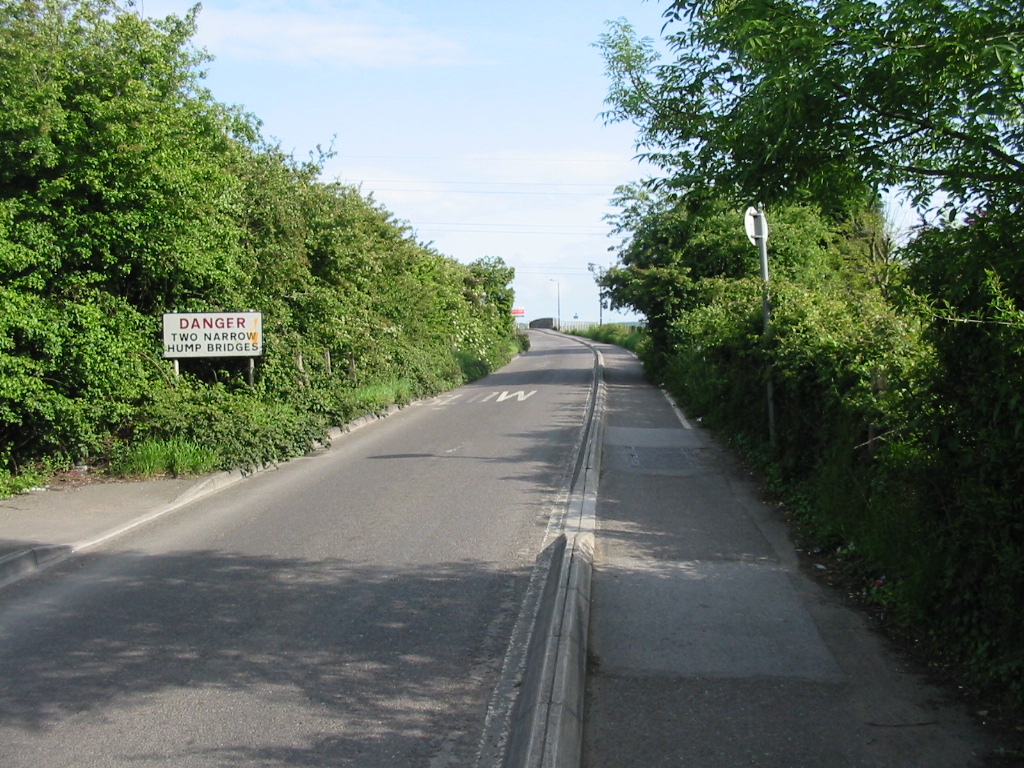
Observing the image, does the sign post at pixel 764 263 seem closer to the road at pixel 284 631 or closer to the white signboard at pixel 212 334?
the road at pixel 284 631

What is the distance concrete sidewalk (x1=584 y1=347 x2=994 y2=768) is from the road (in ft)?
2.51

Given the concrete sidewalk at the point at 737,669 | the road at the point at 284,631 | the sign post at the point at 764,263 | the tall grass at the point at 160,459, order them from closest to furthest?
the concrete sidewalk at the point at 737,669 → the road at the point at 284,631 → the sign post at the point at 764,263 → the tall grass at the point at 160,459

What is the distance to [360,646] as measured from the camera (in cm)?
611

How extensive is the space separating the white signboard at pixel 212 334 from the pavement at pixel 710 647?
12.7 feet

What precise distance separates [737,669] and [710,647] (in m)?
0.40

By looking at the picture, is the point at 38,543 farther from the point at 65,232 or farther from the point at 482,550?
the point at 65,232

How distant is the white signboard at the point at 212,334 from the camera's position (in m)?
14.7

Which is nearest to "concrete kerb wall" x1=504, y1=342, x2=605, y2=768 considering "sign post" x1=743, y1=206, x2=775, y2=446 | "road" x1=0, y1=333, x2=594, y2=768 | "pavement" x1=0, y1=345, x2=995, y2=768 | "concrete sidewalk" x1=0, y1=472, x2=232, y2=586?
"pavement" x1=0, y1=345, x2=995, y2=768

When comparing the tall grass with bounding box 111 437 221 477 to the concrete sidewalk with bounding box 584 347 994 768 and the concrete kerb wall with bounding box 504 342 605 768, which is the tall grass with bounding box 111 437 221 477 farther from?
the concrete kerb wall with bounding box 504 342 605 768

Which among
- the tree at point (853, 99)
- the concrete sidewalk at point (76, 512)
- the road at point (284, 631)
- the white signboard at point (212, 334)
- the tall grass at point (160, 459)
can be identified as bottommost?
the road at point (284, 631)

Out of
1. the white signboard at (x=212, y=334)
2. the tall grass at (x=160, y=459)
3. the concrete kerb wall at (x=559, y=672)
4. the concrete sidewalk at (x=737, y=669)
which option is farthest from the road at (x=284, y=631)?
the white signboard at (x=212, y=334)

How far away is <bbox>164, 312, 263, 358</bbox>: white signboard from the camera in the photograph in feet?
48.3

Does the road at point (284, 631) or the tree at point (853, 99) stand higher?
the tree at point (853, 99)

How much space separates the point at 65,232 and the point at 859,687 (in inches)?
463
